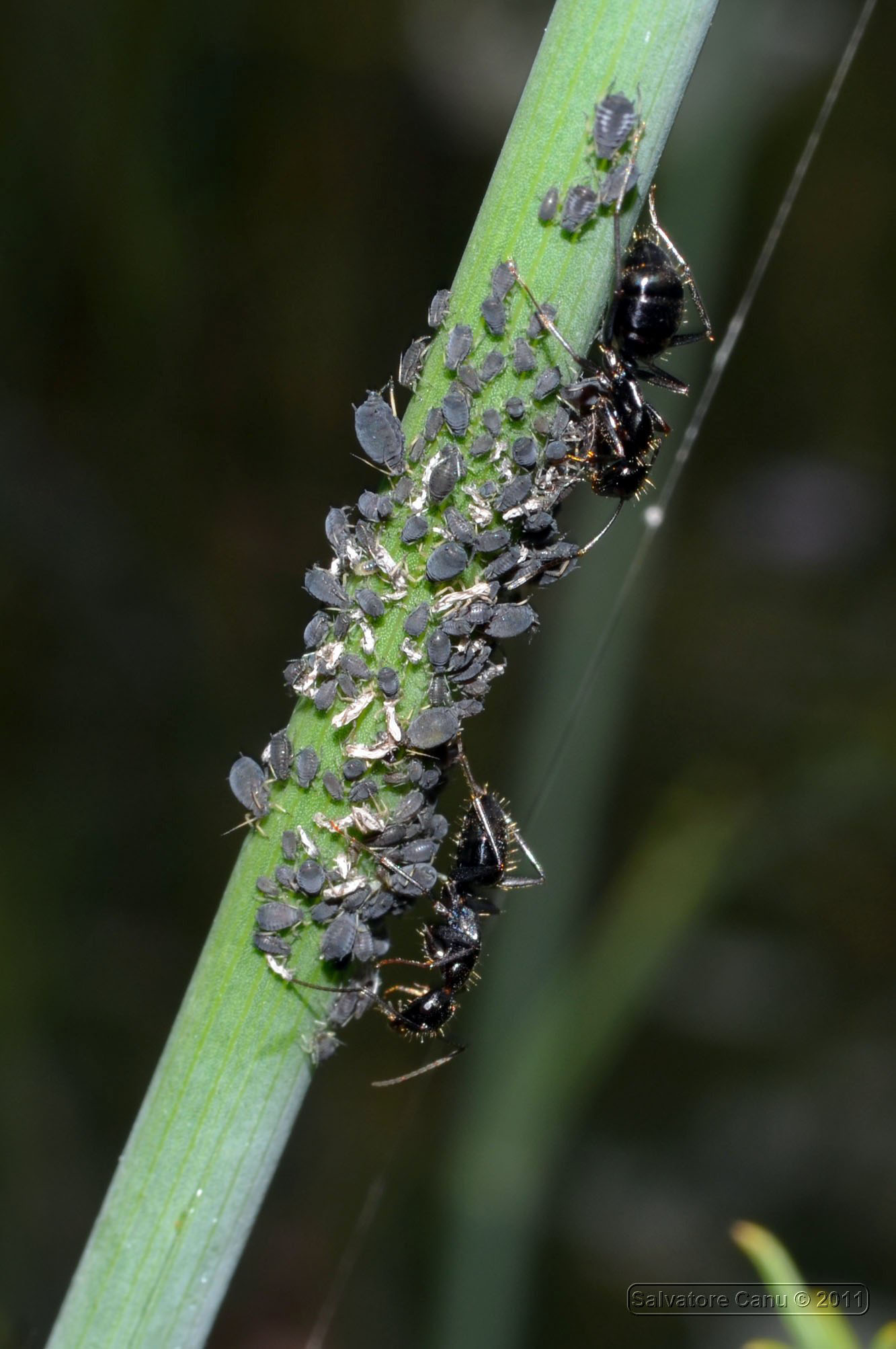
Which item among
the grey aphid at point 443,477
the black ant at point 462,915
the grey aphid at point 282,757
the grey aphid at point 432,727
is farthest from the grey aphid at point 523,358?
the black ant at point 462,915

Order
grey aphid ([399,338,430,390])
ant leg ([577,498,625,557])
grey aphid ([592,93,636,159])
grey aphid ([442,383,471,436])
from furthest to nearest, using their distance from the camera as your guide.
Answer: ant leg ([577,498,625,557]), grey aphid ([399,338,430,390]), grey aphid ([442,383,471,436]), grey aphid ([592,93,636,159])

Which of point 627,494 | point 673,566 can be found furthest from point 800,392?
point 627,494

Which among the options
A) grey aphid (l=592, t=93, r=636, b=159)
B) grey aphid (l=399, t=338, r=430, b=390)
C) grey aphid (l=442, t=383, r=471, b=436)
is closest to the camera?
grey aphid (l=592, t=93, r=636, b=159)

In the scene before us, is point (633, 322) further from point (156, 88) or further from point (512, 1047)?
point (156, 88)

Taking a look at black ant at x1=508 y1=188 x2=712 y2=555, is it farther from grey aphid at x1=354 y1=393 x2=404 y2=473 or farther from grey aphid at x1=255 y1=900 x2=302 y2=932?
grey aphid at x1=255 y1=900 x2=302 y2=932

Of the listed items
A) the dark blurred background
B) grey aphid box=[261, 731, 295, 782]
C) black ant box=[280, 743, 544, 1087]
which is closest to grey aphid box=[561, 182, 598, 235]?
grey aphid box=[261, 731, 295, 782]

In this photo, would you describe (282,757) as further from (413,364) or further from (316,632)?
(413,364)

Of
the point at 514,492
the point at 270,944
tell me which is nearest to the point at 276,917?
the point at 270,944
